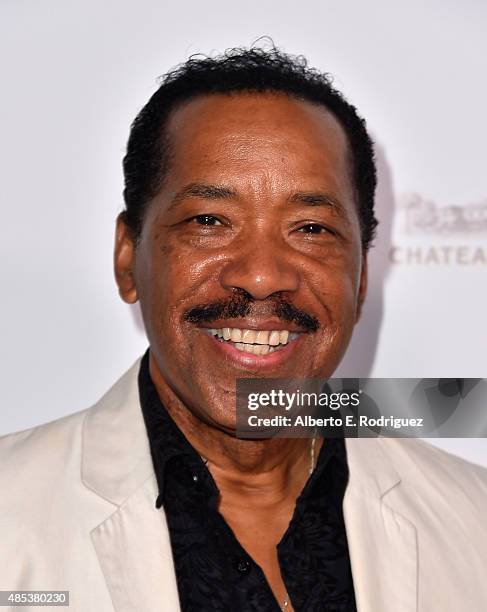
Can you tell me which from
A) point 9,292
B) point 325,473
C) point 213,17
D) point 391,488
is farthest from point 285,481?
point 213,17

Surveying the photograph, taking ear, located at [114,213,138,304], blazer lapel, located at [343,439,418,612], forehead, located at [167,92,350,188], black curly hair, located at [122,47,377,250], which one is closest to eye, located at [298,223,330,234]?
forehead, located at [167,92,350,188]

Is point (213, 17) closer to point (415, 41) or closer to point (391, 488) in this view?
point (415, 41)

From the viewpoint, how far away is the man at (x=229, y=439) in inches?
69.8

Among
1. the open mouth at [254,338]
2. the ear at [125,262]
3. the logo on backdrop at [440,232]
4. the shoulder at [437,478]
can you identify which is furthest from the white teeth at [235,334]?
the logo on backdrop at [440,232]

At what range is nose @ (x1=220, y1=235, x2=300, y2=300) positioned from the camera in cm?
180

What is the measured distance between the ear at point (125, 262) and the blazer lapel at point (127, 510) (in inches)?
9.1

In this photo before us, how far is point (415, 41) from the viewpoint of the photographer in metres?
2.52

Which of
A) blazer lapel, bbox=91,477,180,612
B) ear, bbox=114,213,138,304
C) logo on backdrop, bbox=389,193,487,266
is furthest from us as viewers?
logo on backdrop, bbox=389,193,487,266

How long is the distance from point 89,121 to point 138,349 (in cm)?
65

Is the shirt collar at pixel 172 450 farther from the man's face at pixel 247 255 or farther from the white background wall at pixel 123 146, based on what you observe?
the white background wall at pixel 123 146

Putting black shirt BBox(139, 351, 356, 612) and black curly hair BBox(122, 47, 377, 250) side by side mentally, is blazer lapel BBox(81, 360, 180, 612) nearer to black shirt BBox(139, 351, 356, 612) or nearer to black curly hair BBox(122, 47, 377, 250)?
black shirt BBox(139, 351, 356, 612)

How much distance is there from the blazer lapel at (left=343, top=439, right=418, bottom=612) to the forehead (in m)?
0.70

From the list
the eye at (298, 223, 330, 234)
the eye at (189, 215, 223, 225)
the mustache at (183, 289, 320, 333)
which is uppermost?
the eye at (189, 215, 223, 225)

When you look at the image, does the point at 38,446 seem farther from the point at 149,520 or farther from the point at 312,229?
the point at 312,229
